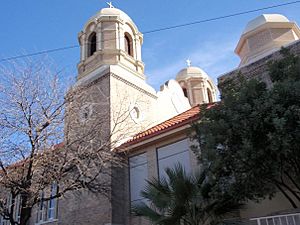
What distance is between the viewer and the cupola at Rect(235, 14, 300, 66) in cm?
1809

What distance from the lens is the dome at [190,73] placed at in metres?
31.4

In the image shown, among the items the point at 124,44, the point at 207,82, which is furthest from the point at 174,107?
the point at 207,82

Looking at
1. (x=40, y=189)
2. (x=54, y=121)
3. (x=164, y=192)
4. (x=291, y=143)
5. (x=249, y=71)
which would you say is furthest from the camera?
(x=249, y=71)

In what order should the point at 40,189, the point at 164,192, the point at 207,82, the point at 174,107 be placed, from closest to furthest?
1. the point at 164,192
2. the point at 40,189
3. the point at 174,107
4. the point at 207,82

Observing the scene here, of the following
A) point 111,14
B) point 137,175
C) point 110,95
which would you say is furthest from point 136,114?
point 111,14

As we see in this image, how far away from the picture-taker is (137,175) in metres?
17.4

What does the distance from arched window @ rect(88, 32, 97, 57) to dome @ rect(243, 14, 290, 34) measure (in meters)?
8.89

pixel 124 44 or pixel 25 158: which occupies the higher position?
pixel 124 44

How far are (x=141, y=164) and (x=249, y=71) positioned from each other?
6.32m

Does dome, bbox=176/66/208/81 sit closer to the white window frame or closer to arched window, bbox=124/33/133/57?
arched window, bbox=124/33/133/57

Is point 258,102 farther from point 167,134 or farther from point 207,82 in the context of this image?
point 207,82

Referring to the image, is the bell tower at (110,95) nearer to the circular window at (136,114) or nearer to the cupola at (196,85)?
the circular window at (136,114)

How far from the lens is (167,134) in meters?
16.4

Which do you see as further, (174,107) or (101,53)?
(174,107)
